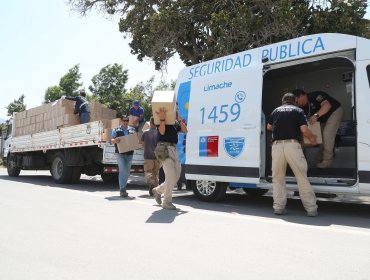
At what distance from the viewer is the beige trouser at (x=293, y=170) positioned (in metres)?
6.04

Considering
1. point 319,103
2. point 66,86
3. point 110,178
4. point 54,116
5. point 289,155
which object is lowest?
point 110,178

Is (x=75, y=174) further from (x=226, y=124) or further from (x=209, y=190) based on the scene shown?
(x=226, y=124)

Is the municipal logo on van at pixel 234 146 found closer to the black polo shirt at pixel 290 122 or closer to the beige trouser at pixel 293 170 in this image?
the beige trouser at pixel 293 170

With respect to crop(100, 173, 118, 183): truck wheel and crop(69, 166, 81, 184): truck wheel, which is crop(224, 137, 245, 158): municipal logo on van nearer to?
crop(69, 166, 81, 184): truck wheel

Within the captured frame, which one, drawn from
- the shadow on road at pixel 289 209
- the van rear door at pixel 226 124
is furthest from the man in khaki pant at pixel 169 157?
the van rear door at pixel 226 124

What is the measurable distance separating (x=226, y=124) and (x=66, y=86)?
32.2 m

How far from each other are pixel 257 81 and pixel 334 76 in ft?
9.25

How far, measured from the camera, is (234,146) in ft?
23.1

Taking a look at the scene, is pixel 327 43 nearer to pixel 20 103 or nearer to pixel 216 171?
pixel 216 171

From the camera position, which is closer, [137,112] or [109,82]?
[137,112]


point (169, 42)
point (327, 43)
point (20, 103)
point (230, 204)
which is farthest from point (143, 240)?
point (20, 103)

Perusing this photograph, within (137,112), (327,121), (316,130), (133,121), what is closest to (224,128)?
(316,130)

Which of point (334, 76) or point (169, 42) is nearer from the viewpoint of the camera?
point (334, 76)

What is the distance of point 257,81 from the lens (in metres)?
6.82
